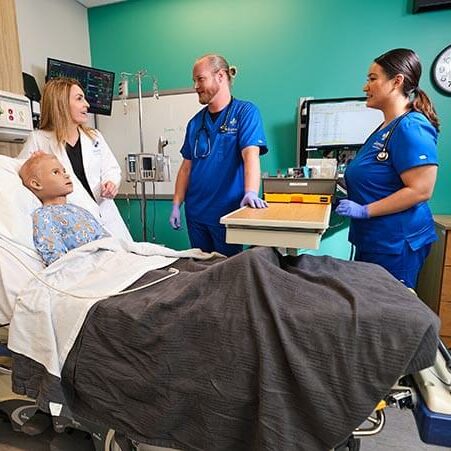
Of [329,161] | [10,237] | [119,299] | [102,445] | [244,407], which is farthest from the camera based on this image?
[329,161]

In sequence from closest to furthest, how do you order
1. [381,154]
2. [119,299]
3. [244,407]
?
[244,407]
[119,299]
[381,154]

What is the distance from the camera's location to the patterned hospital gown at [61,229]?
3.88ft

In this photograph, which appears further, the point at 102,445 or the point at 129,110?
the point at 129,110

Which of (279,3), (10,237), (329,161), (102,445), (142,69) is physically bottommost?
(102,445)

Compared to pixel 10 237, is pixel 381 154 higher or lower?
higher

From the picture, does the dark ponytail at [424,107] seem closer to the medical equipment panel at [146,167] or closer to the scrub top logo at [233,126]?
the scrub top logo at [233,126]

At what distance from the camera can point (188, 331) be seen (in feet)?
2.60

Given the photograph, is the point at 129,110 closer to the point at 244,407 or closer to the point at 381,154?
the point at 381,154

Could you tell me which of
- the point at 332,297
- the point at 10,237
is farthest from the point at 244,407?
the point at 10,237

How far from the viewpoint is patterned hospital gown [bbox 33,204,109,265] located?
1184 mm

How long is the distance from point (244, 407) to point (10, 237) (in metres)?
0.93

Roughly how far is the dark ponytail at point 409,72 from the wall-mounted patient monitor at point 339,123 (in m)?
1.03

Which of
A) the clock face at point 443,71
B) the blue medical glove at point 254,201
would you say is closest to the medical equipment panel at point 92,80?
the blue medical glove at point 254,201

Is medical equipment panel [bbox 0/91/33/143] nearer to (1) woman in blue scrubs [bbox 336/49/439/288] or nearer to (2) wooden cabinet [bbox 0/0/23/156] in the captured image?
(2) wooden cabinet [bbox 0/0/23/156]
